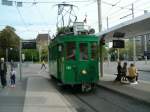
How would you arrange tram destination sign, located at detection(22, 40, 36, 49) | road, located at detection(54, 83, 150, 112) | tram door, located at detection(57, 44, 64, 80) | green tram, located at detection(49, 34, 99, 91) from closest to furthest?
road, located at detection(54, 83, 150, 112)
green tram, located at detection(49, 34, 99, 91)
tram door, located at detection(57, 44, 64, 80)
tram destination sign, located at detection(22, 40, 36, 49)

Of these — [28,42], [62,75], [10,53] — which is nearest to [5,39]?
[10,53]

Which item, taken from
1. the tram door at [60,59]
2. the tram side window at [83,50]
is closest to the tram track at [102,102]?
the tram door at [60,59]

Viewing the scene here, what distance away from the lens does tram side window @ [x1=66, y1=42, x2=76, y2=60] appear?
885 inches

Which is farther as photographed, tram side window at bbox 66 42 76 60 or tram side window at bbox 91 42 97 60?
tram side window at bbox 91 42 97 60

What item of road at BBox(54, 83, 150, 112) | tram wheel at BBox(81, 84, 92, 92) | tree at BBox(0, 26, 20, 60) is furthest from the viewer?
tree at BBox(0, 26, 20, 60)

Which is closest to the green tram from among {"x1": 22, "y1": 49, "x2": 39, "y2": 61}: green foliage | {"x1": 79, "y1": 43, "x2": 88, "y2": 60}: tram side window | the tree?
{"x1": 79, "y1": 43, "x2": 88, "y2": 60}: tram side window

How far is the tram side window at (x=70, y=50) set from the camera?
22.5 metres

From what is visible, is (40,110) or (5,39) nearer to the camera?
(40,110)

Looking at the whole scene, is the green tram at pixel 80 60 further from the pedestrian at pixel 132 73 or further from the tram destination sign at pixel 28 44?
the tram destination sign at pixel 28 44

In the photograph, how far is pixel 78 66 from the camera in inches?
875

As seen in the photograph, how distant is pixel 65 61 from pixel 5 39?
386 feet

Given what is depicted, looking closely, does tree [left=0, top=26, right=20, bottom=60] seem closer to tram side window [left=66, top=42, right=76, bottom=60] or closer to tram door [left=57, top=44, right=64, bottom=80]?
tram door [left=57, top=44, right=64, bottom=80]

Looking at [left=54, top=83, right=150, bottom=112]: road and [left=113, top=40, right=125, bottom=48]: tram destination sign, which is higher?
[left=113, top=40, right=125, bottom=48]: tram destination sign

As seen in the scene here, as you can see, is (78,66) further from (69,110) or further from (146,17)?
(69,110)
